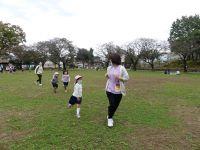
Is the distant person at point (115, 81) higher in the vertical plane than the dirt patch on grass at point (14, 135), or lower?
higher

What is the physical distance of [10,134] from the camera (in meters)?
6.32

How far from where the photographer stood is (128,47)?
71125 mm

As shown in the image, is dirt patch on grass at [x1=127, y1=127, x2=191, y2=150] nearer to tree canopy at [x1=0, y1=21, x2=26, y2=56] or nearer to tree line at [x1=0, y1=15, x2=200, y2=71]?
tree line at [x1=0, y1=15, x2=200, y2=71]

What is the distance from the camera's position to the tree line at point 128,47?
55803 mm

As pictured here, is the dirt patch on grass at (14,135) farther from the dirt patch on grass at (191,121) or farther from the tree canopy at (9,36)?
the tree canopy at (9,36)

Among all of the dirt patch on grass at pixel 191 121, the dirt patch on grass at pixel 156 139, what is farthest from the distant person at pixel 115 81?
the dirt patch on grass at pixel 191 121

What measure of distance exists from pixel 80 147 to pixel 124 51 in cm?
6813

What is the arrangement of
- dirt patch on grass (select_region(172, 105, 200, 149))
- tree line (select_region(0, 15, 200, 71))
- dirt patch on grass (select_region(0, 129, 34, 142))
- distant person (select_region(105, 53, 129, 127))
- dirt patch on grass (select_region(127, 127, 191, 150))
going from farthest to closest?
tree line (select_region(0, 15, 200, 71)) → distant person (select_region(105, 53, 129, 127)) → dirt patch on grass (select_region(172, 105, 200, 149)) → dirt patch on grass (select_region(0, 129, 34, 142)) → dirt patch on grass (select_region(127, 127, 191, 150))

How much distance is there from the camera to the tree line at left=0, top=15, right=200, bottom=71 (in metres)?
55.8

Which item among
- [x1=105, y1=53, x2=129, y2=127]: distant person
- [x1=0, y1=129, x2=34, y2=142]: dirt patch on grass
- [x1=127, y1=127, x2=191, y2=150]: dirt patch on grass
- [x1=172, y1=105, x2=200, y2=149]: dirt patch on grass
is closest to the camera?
[x1=127, y1=127, x2=191, y2=150]: dirt patch on grass

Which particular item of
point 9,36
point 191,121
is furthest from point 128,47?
point 191,121

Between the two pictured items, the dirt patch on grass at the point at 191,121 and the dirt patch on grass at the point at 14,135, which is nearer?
the dirt patch on grass at the point at 14,135

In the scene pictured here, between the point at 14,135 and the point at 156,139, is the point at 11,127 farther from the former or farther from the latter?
the point at 156,139

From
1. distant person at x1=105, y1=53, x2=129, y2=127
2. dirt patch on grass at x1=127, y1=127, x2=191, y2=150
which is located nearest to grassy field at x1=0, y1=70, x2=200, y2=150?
dirt patch on grass at x1=127, y1=127, x2=191, y2=150
